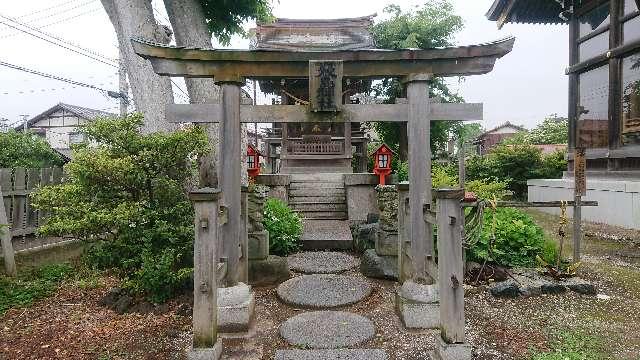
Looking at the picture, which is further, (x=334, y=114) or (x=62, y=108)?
(x=62, y=108)

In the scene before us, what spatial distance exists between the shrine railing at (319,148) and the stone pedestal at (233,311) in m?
15.5

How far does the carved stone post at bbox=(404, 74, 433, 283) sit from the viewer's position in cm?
532

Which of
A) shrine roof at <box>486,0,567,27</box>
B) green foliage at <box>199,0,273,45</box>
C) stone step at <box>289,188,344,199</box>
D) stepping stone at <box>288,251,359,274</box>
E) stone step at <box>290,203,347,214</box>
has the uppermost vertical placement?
shrine roof at <box>486,0,567,27</box>

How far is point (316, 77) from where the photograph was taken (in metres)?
5.34

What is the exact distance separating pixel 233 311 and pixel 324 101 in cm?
293

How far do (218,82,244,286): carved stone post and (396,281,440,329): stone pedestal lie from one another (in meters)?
Result: 2.23

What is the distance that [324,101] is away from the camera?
5.34 m

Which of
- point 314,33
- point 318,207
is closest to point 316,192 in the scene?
point 318,207

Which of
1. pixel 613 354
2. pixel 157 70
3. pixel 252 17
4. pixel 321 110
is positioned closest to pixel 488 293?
pixel 613 354

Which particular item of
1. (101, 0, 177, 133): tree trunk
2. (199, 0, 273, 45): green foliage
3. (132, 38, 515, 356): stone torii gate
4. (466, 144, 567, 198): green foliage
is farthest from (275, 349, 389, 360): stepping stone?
(466, 144, 567, 198): green foliage

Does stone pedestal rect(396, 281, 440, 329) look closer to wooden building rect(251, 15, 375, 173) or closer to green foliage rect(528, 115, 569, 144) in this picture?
wooden building rect(251, 15, 375, 173)

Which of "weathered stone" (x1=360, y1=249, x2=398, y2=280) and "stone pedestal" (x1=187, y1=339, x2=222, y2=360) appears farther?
"weathered stone" (x1=360, y1=249, x2=398, y2=280)

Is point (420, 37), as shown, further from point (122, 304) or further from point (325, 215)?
point (122, 304)

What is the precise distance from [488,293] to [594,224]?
23.7 ft
